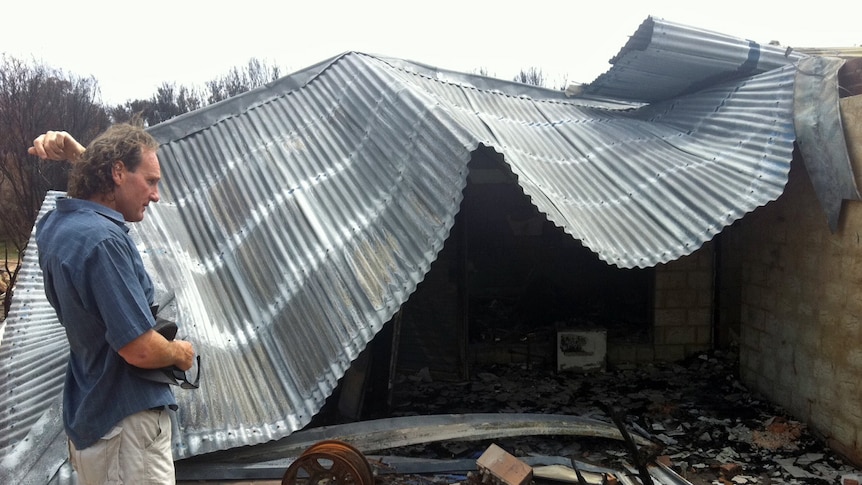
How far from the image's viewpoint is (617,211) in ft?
14.3

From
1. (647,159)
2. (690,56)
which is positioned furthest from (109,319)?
(690,56)

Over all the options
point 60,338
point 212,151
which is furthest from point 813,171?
point 60,338

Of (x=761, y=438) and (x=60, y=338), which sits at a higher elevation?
(x=60, y=338)

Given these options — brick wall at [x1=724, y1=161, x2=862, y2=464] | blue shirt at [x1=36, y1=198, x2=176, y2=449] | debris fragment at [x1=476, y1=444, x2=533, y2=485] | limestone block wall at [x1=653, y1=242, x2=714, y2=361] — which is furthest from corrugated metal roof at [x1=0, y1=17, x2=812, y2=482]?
limestone block wall at [x1=653, y1=242, x2=714, y2=361]

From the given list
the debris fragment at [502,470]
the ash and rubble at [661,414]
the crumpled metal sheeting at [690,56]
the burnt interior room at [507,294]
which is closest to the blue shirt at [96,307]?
the debris fragment at [502,470]

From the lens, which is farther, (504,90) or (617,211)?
(504,90)

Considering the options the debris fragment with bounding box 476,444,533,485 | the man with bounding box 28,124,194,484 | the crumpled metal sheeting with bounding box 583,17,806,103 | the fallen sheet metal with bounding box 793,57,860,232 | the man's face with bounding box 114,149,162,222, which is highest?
the crumpled metal sheeting with bounding box 583,17,806,103

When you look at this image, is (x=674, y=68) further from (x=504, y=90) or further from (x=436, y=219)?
(x=436, y=219)

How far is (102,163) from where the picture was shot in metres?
2.09

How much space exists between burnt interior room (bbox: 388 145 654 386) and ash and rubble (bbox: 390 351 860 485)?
0.29m

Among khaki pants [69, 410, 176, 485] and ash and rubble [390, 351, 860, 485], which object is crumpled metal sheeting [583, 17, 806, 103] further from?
khaki pants [69, 410, 176, 485]

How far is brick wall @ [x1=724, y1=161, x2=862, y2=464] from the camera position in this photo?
4.30 metres

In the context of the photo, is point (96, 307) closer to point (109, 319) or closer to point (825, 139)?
point (109, 319)

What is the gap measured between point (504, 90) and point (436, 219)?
3160 millimetres
